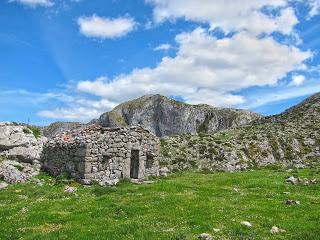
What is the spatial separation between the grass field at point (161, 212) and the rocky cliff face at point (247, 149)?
24.5 meters

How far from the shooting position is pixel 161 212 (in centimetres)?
2173

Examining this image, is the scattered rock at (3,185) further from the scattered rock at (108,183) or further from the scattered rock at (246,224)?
the scattered rock at (246,224)

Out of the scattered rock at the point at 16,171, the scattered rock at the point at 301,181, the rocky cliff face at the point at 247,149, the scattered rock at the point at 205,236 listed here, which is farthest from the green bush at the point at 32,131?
the scattered rock at the point at 205,236

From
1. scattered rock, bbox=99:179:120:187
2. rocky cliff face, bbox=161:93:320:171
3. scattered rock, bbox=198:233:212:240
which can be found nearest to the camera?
scattered rock, bbox=198:233:212:240

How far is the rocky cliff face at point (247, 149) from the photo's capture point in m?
56.0

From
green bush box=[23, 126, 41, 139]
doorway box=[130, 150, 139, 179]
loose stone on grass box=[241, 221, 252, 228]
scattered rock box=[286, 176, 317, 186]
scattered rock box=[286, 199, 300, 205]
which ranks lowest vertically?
loose stone on grass box=[241, 221, 252, 228]

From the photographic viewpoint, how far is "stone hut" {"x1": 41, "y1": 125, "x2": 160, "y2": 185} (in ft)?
123

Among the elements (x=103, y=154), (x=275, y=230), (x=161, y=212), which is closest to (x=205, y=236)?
(x=275, y=230)

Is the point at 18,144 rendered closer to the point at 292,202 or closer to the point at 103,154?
the point at 103,154

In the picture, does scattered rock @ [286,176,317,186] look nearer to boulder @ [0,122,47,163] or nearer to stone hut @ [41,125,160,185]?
stone hut @ [41,125,160,185]

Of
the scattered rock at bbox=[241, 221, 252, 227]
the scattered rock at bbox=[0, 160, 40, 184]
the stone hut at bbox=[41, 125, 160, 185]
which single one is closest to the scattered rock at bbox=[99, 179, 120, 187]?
the stone hut at bbox=[41, 125, 160, 185]

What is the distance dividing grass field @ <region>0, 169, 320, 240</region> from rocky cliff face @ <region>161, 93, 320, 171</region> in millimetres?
24519

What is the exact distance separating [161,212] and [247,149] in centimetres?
4127

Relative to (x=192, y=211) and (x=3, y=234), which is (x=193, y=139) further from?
(x=3, y=234)
